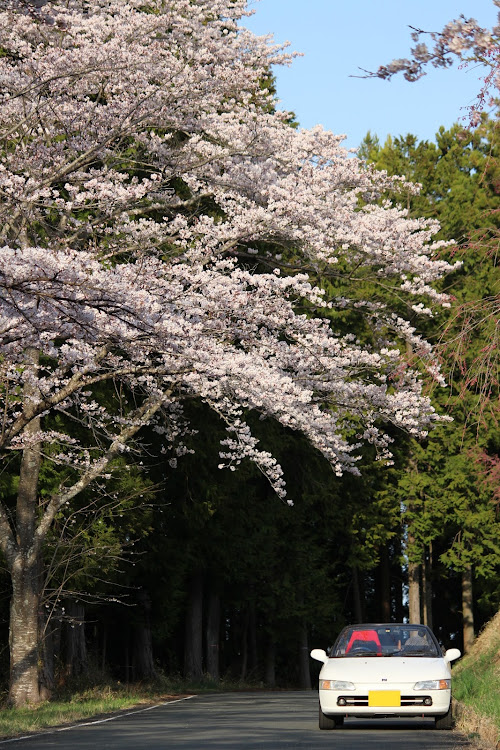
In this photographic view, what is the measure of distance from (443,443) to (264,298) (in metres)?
24.2

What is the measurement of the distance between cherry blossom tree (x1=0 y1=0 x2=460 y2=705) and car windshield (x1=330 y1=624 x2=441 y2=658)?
494 centimetres

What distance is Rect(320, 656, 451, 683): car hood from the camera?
14.8m

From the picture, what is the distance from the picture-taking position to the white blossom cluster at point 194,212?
20.7m

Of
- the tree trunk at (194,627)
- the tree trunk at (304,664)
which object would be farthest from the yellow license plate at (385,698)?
the tree trunk at (304,664)

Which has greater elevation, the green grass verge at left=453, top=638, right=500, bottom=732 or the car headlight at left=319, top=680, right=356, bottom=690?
the car headlight at left=319, top=680, right=356, bottom=690

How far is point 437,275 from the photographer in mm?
25594

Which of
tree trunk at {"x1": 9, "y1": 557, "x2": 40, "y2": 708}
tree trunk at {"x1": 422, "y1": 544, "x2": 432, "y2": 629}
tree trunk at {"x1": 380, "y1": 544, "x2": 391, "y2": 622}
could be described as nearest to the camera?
tree trunk at {"x1": 9, "y1": 557, "x2": 40, "y2": 708}

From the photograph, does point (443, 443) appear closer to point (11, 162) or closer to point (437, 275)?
point (437, 275)

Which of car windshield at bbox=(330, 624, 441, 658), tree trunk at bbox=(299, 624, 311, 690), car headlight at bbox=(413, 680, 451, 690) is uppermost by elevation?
car windshield at bbox=(330, 624, 441, 658)

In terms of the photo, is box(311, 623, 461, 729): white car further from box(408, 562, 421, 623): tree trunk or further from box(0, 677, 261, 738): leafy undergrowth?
box(408, 562, 421, 623): tree trunk

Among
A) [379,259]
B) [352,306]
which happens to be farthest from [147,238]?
[352,306]

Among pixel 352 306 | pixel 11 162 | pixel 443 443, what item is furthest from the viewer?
pixel 443 443

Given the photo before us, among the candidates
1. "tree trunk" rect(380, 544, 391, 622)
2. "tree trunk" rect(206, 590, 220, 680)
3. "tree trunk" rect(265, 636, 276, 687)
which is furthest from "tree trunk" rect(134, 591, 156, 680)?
"tree trunk" rect(380, 544, 391, 622)

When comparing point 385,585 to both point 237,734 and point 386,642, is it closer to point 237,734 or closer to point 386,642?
point 386,642
